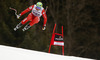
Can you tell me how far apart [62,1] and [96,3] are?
2396 mm

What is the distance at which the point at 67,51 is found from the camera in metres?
13.1

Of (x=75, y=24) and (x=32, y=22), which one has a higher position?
(x=32, y=22)

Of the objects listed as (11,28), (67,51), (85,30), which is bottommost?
(67,51)

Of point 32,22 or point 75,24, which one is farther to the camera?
point 75,24

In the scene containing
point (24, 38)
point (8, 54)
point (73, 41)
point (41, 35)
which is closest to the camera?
point (8, 54)

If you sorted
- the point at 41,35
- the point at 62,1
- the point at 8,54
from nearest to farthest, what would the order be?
the point at 8,54, the point at 41,35, the point at 62,1

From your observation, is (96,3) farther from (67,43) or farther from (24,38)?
(24,38)

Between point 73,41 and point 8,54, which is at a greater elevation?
point 8,54

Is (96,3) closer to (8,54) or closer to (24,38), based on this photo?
(24,38)

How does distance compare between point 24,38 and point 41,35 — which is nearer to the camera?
point 24,38

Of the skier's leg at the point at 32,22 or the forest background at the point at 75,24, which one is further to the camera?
the forest background at the point at 75,24

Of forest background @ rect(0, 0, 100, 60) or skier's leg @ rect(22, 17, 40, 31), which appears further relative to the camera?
forest background @ rect(0, 0, 100, 60)

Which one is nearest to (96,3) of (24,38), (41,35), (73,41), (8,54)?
(73,41)

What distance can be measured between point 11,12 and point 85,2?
618 cm
